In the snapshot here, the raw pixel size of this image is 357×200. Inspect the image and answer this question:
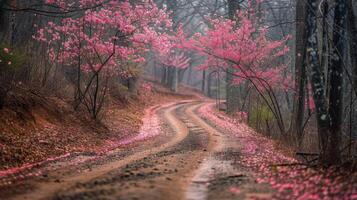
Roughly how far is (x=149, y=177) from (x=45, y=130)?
20.6 feet

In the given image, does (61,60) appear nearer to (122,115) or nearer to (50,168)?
(122,115)

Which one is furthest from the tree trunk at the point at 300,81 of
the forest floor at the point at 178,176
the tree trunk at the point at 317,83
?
the tree trunk at the point at 317,83

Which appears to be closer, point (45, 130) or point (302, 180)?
point (302, 180)

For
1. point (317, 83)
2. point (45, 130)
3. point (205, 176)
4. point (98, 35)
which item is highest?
point (98, 35)

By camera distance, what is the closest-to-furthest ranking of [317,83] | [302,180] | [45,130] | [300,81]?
[302,180] → [317,83] → [45,130] → [300,81]

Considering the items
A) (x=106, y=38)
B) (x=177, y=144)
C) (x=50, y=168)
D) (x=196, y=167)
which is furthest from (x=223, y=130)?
(x=50, y=168)

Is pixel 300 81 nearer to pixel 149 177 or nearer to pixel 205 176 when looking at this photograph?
pixel 205 176

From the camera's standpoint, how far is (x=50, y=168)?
924cm

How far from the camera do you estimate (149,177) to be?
7871mm

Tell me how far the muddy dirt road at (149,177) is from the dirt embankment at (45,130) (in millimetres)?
1098

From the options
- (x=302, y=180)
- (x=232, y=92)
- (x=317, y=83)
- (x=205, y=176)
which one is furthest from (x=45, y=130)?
(x=232, y=92)

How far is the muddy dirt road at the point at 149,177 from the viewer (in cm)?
653

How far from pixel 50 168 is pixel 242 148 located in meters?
6.44

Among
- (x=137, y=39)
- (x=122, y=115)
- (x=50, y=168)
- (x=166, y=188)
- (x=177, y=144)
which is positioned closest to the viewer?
(x=166, y=188)
